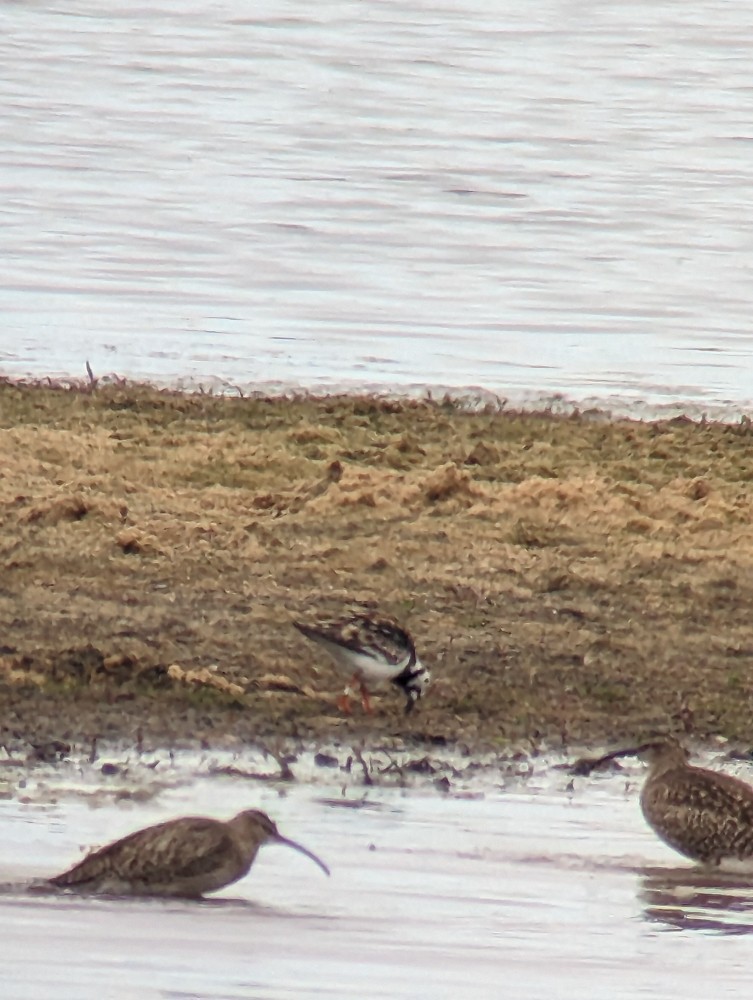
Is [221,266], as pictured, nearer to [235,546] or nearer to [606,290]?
[606,290]

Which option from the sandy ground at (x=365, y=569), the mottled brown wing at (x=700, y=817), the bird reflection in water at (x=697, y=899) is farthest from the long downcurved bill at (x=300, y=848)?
the sandy ground at (x=365, y=569)

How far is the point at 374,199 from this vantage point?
2556 cm

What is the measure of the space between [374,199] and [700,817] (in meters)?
18.4

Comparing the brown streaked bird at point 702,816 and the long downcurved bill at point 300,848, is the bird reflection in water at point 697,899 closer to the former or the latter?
the brown streaked bird at point 702,816

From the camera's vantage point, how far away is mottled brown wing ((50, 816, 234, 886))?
6.98 meters

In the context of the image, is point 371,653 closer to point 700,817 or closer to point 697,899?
point 700,817

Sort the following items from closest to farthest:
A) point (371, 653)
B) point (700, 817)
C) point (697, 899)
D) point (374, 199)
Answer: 1. point (697, 899)
2. point (700, 817)
3. point (371, 653)
4. point (374, 199)

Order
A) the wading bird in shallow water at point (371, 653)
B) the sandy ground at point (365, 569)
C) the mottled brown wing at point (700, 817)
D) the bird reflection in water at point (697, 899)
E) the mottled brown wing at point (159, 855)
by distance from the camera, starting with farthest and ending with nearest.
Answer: the sandy ground at point (365, 569), the wading bird in shallow water at point (371, 653), the mottled brown wing at point (700, 817), the bird reflection in water at point (697, 899), the mottled brown wing at point (159, 855)

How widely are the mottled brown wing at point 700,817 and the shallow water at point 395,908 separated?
106 mm

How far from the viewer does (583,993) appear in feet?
21.3

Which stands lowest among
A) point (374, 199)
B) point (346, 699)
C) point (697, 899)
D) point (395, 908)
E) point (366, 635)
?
point (374, 199)

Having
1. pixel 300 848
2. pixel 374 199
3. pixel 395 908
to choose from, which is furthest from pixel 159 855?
pixel 374 199

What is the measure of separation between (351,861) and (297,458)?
20.9ft

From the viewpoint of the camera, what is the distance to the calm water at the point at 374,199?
60.3 feet
